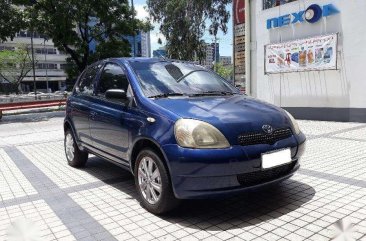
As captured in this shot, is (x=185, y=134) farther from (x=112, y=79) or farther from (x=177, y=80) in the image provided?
(x=112, y=79)

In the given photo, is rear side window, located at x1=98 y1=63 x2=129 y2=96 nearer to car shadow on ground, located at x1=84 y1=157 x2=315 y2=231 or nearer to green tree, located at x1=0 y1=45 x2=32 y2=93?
car shadow on ground, located at x1=84 y1=157 x2=315 y2=231

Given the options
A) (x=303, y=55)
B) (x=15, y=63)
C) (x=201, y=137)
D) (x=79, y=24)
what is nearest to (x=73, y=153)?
(x=201, y=137)

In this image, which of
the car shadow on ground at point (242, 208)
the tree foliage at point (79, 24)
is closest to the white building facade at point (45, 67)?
the tree foliage at point (79, 24)

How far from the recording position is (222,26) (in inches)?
1226

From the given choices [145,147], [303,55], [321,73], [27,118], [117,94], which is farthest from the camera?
[27,118]

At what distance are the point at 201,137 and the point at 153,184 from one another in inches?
32.3

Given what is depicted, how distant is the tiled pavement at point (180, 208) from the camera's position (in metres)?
3.32

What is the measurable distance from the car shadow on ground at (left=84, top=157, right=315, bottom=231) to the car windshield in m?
1.31

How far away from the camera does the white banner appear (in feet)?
36.2

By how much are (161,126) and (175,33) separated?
94.4 feet

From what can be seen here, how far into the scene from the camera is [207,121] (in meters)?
3.40

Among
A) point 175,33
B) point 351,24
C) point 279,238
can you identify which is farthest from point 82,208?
point 175,33

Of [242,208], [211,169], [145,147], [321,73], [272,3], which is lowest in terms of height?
[242,208]

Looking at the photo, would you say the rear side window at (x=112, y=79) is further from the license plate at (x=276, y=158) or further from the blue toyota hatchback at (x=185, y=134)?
the license plate at (x=276, y=158)
